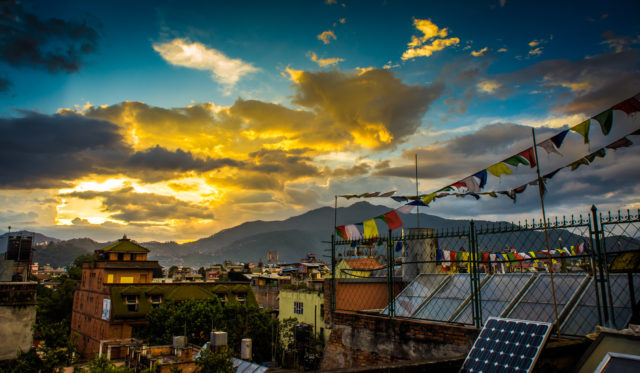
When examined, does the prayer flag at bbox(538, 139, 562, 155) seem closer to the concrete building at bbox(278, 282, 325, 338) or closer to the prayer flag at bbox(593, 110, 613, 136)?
the prayer flag at bbox(593, 110, 613, 136)

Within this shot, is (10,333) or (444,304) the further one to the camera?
(10,333)

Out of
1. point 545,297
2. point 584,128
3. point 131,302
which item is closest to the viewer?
point 584,128

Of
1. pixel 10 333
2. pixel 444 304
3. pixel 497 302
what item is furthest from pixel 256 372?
pixel 10 333

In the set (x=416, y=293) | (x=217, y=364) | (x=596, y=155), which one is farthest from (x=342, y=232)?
(x=596, y=155)

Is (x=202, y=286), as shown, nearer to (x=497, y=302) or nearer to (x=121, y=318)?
(x=121, y=318)

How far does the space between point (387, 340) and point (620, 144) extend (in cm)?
699

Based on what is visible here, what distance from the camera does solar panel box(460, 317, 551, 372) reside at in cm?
557

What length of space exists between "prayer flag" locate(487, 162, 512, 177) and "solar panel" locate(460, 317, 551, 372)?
481 cm

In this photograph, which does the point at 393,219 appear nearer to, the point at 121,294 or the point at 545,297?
the point at 545,297

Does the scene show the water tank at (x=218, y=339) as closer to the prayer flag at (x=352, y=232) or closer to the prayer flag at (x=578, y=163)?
the prayer flag at (x=352, y=232)

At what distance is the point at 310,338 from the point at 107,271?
28344 millimetres

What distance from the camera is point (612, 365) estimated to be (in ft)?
17.0

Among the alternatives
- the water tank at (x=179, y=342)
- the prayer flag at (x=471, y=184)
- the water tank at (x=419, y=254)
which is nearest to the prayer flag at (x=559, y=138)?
the prayer flag at (x=471, y=184)

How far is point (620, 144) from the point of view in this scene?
29.3ft
